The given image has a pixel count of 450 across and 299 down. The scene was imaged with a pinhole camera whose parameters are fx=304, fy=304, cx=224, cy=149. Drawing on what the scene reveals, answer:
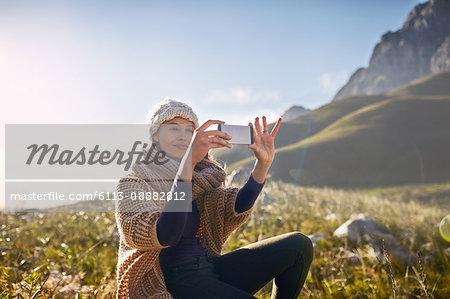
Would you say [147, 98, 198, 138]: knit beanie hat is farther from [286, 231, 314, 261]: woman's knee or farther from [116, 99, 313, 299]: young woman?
[286, 231, 314, 261]: woman's knee

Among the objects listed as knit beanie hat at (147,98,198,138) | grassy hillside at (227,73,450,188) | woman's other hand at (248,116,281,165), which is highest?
knit beanie hat at (147,98,198,138)

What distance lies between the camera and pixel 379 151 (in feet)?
239

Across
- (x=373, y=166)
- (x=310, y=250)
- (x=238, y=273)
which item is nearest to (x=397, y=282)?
(x=310, y=250)

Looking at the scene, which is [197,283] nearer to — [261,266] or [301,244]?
[261,266]

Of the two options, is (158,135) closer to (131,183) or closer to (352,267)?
(131,183)

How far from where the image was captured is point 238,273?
2.48 metres

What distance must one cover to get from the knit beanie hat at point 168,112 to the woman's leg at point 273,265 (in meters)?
1.23

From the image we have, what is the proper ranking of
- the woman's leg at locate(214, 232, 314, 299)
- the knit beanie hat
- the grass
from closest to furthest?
the woman's leg at locate(214, 232, 314, 299) < the knit beanie hat < the grass

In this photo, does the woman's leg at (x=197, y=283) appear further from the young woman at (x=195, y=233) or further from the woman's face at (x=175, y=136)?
the woman's face at (x=175, y=136)

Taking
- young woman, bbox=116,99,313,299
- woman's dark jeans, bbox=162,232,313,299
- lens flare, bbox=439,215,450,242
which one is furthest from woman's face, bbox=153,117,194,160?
lens flare, bbox=439,215,450,242

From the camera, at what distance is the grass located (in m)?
3.30

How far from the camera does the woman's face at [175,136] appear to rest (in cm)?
253

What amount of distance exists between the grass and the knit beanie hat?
1.41 meters

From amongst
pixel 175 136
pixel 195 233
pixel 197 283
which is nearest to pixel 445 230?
pixel 195 233
